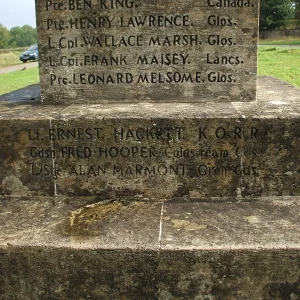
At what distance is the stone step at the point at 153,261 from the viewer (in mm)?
2725

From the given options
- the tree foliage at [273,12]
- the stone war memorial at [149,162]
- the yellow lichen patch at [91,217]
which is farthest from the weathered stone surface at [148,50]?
the tree foliage at [273,12]

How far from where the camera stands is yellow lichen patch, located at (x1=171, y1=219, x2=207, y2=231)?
9.66ft

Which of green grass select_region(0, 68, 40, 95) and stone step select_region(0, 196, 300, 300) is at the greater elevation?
green grass select_region(0, 68, 40, 95)

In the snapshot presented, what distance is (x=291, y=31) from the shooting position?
53188mm

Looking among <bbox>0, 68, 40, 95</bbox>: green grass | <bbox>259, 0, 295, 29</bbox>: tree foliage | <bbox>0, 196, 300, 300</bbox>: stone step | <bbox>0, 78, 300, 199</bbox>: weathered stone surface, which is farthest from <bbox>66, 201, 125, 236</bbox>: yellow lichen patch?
<bbox>259, 0, 295, 29</bbox>: tree foliage

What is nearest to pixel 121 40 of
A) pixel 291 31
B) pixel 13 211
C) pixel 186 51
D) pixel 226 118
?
pixel 186 51

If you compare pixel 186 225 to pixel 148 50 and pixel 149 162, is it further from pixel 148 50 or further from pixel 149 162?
pixel 148 50

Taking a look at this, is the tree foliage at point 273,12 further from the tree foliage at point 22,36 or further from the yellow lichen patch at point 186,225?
the tree foliage at point 22,36

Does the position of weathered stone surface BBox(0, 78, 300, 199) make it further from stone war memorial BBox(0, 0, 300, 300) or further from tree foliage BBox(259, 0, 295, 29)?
tree foliage BBox(259, 0, 295, 29)

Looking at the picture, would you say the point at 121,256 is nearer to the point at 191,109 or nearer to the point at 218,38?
the point at 191,109

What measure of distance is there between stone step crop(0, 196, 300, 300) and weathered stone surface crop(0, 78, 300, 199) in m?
0.44

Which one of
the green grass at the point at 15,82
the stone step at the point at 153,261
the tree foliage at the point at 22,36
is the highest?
the tree foliage at the point at 22,36

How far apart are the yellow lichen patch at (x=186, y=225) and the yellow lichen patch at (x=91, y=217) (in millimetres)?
448

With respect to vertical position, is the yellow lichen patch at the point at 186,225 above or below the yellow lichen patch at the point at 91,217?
below
